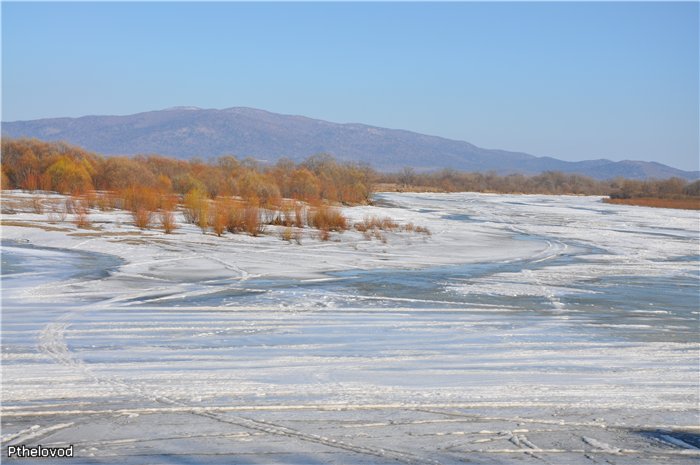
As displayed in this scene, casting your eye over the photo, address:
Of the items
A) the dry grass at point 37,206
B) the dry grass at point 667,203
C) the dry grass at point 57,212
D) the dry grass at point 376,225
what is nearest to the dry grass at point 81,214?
the dry grass at point 57,212

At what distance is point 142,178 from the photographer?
4094cm

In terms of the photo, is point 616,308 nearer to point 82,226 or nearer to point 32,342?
point 32,342

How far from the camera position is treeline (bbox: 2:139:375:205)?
37125 mm

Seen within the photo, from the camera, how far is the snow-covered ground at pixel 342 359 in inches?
269

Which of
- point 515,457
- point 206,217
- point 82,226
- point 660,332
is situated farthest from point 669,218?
→ point 515,457

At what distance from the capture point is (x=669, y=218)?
47094 millimetres

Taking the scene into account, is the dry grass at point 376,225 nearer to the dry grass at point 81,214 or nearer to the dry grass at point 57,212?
the dry grass at point 81,214

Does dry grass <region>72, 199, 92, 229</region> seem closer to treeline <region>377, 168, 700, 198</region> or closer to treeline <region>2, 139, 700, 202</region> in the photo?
treeline <region>2, 139, 700, 202</region>

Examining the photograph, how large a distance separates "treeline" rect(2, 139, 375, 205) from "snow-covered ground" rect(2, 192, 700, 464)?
52.1 ft

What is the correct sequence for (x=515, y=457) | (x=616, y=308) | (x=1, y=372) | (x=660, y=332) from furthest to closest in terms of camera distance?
(x=616, y=308), (x=660, y=332), (x=1, y=372), (x=515, y=457)

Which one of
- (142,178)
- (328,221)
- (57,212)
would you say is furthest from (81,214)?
(142,178)

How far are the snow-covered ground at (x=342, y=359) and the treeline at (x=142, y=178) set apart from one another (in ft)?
52.1

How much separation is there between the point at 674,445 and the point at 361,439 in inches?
106

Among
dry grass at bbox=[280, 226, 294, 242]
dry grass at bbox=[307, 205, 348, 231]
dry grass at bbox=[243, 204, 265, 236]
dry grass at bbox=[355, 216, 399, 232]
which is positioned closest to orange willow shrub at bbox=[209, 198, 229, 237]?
dry grass at bbox=[243, 204, 265, 236]
